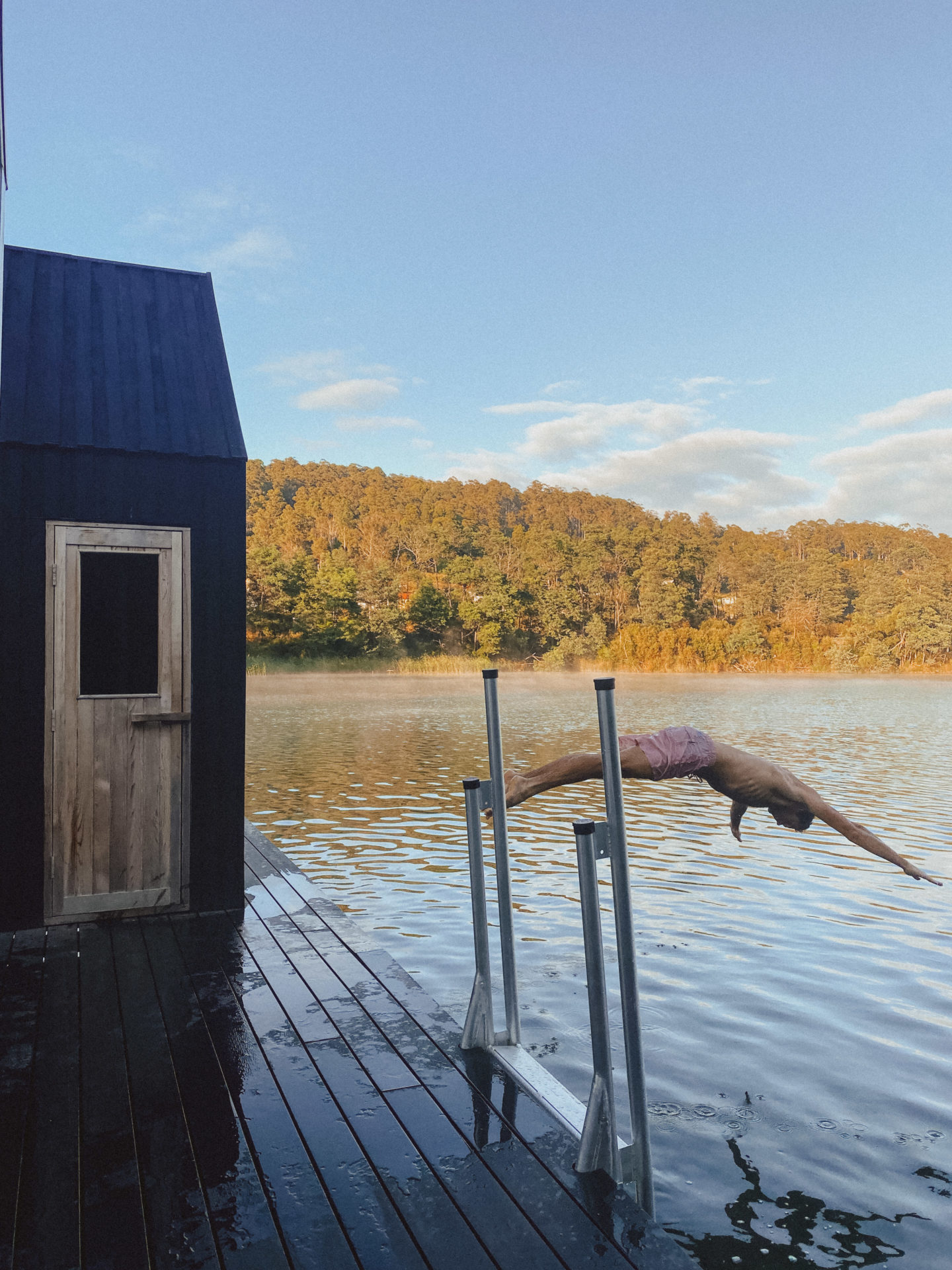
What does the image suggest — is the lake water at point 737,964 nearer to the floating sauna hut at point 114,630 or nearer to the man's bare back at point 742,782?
the man's bare back at point 742,782

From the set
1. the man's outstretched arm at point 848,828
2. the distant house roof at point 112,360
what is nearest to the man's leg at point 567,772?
the man's outstretched arm at point 848,828

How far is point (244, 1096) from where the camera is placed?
223 cm

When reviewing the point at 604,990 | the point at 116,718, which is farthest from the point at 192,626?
the point at 604,990

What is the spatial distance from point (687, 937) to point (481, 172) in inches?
2146

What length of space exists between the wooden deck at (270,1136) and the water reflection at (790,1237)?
60 cm

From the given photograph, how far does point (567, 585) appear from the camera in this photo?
45.8 meters

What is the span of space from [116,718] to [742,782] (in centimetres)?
271

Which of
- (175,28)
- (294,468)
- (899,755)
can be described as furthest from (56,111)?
(899,755)

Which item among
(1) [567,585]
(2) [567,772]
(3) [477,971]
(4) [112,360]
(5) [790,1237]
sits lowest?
(5) [790,1237]

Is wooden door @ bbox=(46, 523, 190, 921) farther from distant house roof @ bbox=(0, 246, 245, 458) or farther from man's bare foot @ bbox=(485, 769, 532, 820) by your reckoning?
man's bare foot @ bbox=(485, 769, 532, 820)

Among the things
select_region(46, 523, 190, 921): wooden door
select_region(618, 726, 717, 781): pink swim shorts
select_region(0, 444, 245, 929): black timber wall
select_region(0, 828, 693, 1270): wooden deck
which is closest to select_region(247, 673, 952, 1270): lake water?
select_region(0, 828, 693, 1270): wooden deck

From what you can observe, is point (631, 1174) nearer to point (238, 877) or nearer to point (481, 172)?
point (238, 877)

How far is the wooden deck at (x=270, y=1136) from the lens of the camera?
164 cm

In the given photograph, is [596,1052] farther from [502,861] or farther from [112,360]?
[112,360]
